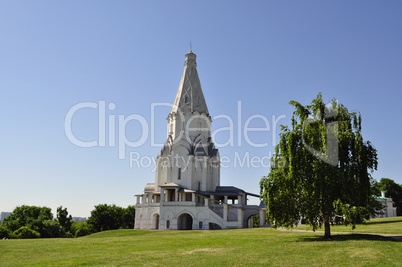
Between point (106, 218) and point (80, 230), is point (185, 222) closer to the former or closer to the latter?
point (106, 218)

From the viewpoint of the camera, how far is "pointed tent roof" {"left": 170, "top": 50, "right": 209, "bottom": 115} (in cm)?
6081

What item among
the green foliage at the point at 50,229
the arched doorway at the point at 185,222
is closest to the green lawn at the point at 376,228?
the arched doorway at the point at 185,222

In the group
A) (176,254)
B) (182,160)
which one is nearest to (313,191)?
(176,254)

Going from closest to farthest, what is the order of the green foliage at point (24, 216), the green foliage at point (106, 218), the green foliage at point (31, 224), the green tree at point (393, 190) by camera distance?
the green foliage at point (31, 224) < the green foliage at point (24, 216) < the green foliage at point (106, 218) < the green tree at point (393, 190)

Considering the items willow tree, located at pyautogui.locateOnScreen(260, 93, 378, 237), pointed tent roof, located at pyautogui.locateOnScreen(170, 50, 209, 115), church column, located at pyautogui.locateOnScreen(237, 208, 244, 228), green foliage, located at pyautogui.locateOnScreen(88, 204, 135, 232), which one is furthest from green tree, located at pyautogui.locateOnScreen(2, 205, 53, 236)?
willow tree, located at pyautogui.locateOnScreen(260, 93, 378, 237)

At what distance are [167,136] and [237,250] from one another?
43.4m

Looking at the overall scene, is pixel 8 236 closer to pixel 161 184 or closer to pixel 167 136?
pixel 161 184

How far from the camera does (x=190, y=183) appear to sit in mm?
56781

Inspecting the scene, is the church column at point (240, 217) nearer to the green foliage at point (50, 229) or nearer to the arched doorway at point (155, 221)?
the arched doorway at point (155, 221)

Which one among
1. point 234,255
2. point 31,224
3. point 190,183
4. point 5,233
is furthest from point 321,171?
point 5,233

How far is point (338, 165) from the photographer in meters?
22.6

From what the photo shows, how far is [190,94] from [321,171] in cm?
4132

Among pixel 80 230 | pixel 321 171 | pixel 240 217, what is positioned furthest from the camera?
pixel 80 230

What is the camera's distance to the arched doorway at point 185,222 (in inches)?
2151
